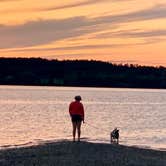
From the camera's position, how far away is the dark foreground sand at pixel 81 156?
24.7 metres

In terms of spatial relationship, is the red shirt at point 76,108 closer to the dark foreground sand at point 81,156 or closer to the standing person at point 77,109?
the standing person at point 77,109

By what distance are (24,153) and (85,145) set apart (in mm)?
3533

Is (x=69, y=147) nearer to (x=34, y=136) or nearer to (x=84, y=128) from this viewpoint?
(x=34, y=136)

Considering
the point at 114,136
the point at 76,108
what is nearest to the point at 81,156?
the point at 76,108

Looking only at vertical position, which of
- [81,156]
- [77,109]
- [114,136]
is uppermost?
[77,109]

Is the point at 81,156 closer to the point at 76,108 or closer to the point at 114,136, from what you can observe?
the point at 76,108

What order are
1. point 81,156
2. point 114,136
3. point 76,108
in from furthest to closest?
point 114,136 → point 76,108 → point 81,156

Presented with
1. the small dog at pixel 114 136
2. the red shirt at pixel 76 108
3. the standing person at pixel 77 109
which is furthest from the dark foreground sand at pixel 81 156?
the small dog at pixel 114 136

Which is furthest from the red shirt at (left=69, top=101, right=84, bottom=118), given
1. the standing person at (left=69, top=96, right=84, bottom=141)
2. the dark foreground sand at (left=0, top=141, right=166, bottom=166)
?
the dark foreground sand at (left=0, top=141, right=166, bottom=166)

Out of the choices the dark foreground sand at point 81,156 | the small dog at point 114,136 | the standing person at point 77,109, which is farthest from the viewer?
the small dog at point 114,136

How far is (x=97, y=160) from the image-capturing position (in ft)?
83.8

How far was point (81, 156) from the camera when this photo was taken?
87.0 feet

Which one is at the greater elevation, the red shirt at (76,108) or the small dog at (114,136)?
the red shirt at (76,108)

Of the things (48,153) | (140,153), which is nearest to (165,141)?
(140,153)
